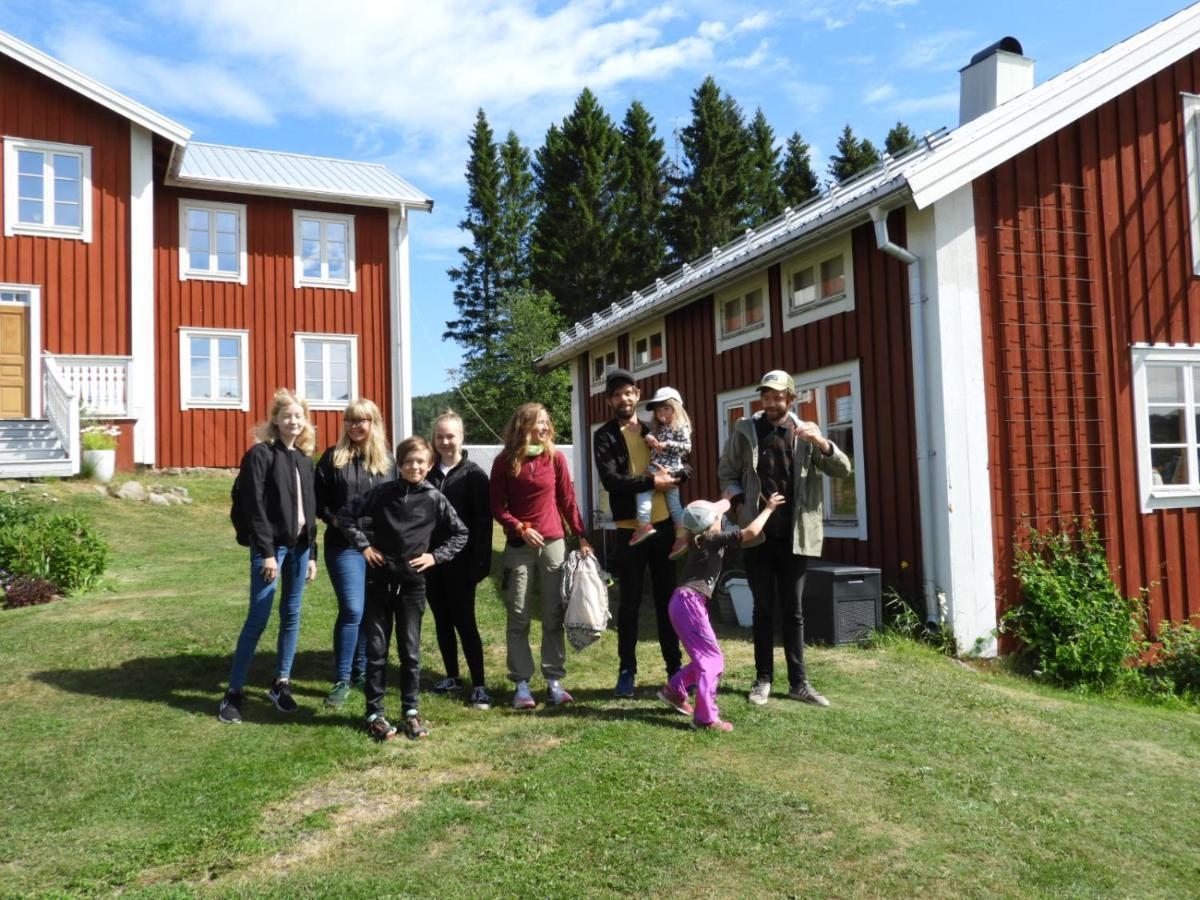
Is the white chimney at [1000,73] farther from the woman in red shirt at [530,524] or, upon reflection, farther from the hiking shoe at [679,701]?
the hiking shoe at [679,701]

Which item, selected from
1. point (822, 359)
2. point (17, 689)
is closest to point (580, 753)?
point (17, 689)

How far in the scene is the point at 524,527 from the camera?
5.49 m

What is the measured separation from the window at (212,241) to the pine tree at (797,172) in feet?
99.1

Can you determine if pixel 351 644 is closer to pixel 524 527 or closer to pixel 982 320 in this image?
pixel 524 527

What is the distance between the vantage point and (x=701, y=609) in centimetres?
526

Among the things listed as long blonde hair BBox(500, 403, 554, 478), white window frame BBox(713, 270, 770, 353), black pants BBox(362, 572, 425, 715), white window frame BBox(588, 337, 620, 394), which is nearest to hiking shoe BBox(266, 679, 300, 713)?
black pants BBox(362, 572, 425, 715)

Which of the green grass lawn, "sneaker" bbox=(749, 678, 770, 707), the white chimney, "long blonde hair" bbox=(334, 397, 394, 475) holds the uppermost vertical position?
the white chimney

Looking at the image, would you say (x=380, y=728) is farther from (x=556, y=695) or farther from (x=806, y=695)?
(x=806, y=695)

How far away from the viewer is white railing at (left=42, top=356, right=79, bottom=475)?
14.5 meters

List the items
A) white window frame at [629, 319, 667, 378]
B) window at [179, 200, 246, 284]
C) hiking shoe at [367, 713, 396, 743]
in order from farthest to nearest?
window at [179, 200, 246, 284]
white window frame at [629, 319, 667, 378]
hiking shoe at [367, 713, 396, 743]

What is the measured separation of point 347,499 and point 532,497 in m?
1.10

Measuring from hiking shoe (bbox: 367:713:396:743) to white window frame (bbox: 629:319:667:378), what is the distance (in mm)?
9342

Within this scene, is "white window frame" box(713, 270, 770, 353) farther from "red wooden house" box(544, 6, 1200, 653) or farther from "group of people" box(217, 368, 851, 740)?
"group of people" box(217, 368, 851, 740)

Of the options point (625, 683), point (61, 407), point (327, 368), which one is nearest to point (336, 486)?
point (625, 683)
